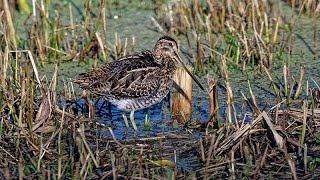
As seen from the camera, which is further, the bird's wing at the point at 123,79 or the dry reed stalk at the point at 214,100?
the bird's wing at the point at 123,79

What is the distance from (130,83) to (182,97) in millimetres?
456

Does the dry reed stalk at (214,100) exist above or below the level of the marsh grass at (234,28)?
below

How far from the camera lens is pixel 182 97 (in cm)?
628

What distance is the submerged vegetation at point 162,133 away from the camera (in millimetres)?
4797

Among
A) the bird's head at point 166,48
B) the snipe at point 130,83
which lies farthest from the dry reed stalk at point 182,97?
the bird's head at point 166,48

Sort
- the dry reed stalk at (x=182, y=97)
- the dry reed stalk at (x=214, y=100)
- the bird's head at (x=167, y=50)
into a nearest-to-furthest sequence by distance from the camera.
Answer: the dry reed stalk at (x=214, y=100) → the dry reed stalk at (x=182, y=97) → the bird's head at (x=167, y=50)

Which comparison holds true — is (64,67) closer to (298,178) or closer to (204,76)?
(204,76)

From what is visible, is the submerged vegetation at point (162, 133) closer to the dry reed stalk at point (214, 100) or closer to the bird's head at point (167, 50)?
the dry reed stalk at point (214, 100)

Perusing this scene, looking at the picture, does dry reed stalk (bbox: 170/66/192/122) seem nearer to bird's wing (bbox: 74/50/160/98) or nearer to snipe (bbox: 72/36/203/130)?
snipe (bbox: 72/36/203/130)

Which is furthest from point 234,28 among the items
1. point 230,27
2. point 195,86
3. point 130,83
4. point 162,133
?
point 162,133

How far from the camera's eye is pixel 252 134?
5129mm

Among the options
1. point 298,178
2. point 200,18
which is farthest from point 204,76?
point 298,178

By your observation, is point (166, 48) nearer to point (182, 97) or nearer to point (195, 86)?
point (182, 97)

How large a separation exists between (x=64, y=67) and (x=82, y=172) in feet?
9.68
